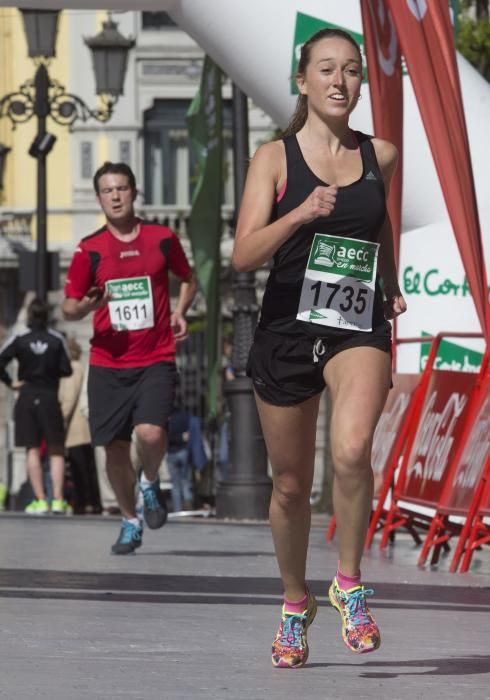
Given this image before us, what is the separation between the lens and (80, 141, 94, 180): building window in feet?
131

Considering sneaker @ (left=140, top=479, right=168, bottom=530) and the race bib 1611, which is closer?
the race bib 1611

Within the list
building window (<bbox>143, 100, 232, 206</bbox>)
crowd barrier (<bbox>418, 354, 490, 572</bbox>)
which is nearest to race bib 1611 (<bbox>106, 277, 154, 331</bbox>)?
crowd barrier (<bbox>418, 354, 490, 572</bbox>)

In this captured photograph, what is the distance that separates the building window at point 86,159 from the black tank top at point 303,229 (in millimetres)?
34398

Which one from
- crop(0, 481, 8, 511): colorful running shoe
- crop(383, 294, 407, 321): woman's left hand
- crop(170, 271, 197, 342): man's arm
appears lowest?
crop(0, 481, 8, 511): colorful running shoe

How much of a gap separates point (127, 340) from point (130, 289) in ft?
0.94

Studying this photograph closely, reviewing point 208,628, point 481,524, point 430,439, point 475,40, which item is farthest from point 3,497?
point 208,628

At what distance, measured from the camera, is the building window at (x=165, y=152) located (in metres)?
40.5

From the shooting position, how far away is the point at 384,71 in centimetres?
1078

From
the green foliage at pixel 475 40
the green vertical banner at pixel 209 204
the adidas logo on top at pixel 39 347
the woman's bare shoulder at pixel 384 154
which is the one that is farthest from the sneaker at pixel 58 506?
the woman's bare shoulder at pixel 384 154

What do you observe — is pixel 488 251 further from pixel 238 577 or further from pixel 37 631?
pixel 37 631

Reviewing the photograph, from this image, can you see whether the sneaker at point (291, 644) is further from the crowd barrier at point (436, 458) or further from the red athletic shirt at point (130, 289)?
the red athletic shirt at point (130, 289)

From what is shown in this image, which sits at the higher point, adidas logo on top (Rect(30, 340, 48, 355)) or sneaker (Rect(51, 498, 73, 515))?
adidas logo on top (Rect(30, 340, 48, 355))

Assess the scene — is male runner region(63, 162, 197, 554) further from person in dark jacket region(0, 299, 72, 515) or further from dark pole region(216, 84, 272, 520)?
person in dark jacket region(0, 299, 72, 515)

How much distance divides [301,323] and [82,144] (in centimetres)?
3473
